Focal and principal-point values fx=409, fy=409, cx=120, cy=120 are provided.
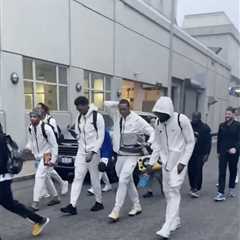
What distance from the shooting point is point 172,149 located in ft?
18.0

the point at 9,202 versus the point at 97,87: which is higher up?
the point at 97,87

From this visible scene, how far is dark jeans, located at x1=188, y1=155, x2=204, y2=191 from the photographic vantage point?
323 inches

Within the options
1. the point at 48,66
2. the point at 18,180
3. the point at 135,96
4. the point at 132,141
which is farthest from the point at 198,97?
the point at 132,141

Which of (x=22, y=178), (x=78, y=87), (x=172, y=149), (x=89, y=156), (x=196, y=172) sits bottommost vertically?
(x=22, y=178)

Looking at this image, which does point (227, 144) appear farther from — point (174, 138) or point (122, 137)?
point (174, 138)

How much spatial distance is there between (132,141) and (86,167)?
2.74 feet

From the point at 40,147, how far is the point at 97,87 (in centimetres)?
1228

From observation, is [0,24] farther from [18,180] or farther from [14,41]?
[18,180]

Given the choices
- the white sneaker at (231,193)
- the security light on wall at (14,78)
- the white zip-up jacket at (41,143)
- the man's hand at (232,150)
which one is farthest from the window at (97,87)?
the white zip-up jacket at (41,143)

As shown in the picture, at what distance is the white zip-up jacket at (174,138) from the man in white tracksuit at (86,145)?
3.98 feet

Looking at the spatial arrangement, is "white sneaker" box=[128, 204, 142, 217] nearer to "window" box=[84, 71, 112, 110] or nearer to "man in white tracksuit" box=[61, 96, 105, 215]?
"man in white tracksuit" box=[61, 96, 105, 215]

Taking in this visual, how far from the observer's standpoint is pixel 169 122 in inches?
216

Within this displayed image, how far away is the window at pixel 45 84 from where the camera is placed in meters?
14.0

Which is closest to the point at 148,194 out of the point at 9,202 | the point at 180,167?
the point at 180,167
